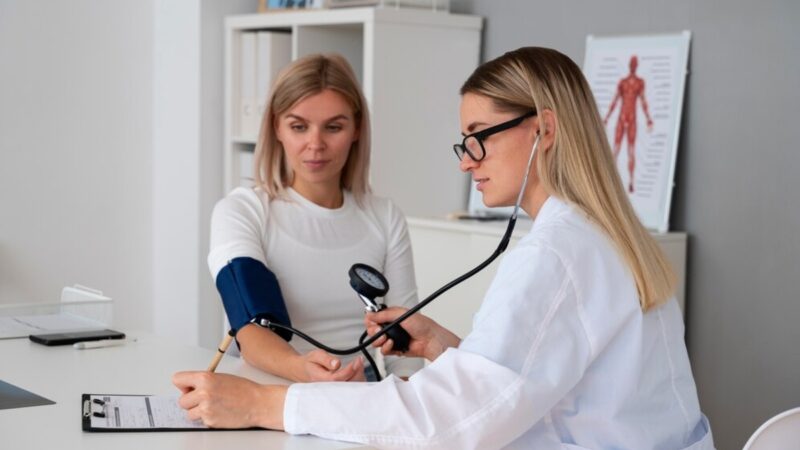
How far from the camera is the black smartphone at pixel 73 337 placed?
92.4 inches

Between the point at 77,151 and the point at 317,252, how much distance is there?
2073 mm

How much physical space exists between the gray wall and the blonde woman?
102 cm

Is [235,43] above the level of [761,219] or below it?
above

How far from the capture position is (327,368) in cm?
199

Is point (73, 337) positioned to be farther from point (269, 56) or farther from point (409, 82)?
point (269, 56)

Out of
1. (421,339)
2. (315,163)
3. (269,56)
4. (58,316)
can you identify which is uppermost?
→ (269,56)

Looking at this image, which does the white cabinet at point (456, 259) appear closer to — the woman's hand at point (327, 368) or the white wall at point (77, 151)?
the woman's hand at point (327, 368)

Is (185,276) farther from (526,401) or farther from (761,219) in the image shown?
(526,401)

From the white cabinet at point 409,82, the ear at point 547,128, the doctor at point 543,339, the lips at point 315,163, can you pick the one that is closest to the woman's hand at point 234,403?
the doctor at point 543,339

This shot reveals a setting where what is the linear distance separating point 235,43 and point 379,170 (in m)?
0.90

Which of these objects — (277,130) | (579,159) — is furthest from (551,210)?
(277,130)

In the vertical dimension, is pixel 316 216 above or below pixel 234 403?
above

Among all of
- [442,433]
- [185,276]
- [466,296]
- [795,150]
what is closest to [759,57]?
[795,150]

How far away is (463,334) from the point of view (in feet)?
11.3
